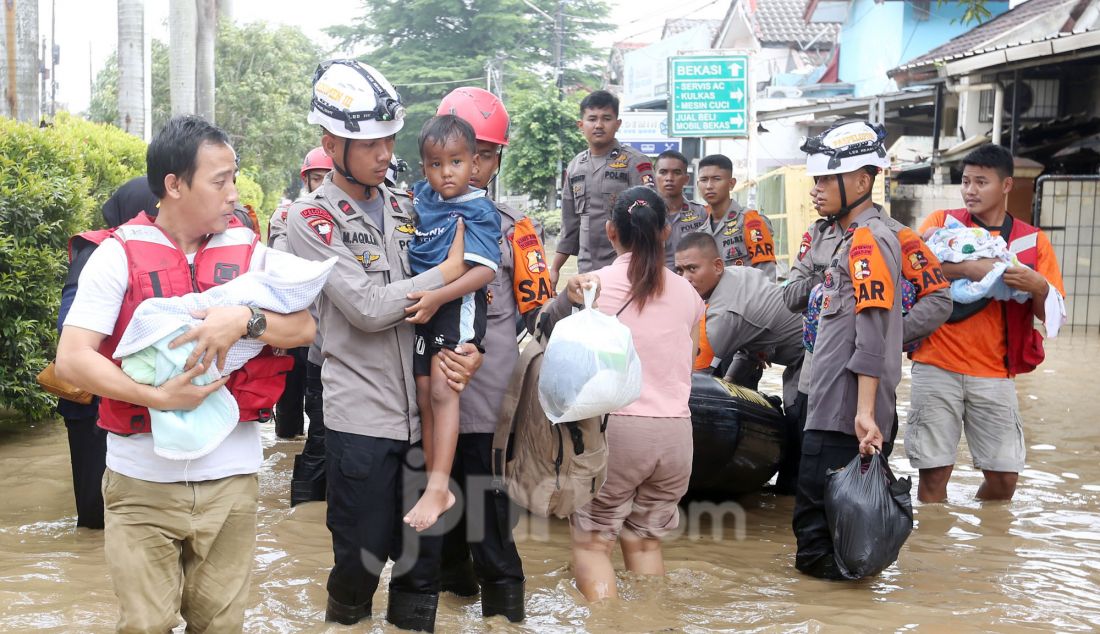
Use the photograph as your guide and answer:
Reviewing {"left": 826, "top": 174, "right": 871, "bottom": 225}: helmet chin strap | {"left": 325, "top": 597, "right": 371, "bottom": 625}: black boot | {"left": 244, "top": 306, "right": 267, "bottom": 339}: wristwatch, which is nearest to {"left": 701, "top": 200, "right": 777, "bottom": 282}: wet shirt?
{"left": 826, "top": 174, "right": 871, "bottom": 225}: helmet chin strap

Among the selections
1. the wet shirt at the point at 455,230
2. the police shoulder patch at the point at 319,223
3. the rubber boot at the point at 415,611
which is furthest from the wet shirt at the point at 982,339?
the police shoulder patch at the point at 319,223

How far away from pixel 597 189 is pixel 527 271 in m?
3.36

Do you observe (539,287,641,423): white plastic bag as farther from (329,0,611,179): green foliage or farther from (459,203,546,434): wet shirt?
(329,0,611,179): green foliage

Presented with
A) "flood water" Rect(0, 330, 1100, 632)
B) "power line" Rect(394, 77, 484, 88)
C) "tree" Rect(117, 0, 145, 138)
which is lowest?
"flood water" Rect(0, 330, 1100, 632)

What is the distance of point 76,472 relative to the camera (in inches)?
206

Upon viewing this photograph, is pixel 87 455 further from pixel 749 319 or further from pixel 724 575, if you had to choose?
pixel 749 319

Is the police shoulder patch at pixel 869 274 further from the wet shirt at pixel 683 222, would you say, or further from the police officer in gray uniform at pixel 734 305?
the wet shirt at pixel 683 222

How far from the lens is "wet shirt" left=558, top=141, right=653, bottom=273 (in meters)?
7.22

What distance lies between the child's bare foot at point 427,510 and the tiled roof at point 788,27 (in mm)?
34855

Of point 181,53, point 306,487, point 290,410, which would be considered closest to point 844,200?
point 306,487

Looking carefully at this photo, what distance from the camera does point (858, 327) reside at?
4.52 m

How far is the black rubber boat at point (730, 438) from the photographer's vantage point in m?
5.67

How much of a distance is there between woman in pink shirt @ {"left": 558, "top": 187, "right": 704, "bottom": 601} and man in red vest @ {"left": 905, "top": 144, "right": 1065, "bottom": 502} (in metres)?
2.16

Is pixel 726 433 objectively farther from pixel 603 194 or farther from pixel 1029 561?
pixel 603 194
